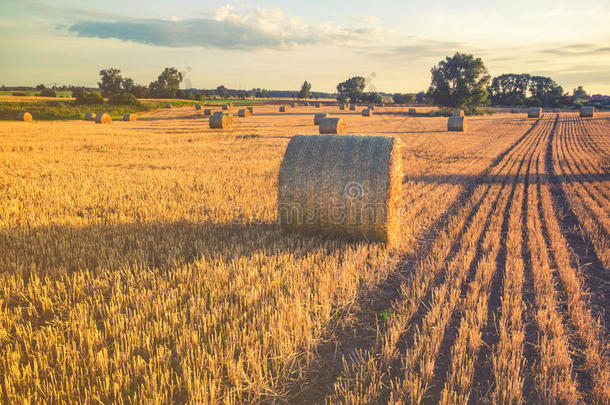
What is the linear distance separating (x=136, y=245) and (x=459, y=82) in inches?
2739

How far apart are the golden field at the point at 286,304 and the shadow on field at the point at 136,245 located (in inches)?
1.6

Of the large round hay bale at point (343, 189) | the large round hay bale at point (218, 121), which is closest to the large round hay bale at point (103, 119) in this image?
the large round hay bale at point (218, 121)

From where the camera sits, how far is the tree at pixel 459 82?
214 ft

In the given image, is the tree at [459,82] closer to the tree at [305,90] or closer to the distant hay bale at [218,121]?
the distant hay bale at [218,121]

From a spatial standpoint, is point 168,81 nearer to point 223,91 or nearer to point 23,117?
point 223,91

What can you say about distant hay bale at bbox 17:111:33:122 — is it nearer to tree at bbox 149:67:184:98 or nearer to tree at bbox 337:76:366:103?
tree at bbox 149:67:184:98

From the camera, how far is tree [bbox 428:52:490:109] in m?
65.3

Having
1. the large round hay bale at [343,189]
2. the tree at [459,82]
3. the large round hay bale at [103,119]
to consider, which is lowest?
the large round hay bale at [343,189]

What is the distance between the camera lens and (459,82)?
217 ft

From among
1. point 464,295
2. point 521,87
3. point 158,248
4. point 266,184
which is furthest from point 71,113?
point 521,87

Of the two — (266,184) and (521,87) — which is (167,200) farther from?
(521,87)

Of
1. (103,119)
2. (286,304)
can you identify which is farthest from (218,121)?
(286,304)

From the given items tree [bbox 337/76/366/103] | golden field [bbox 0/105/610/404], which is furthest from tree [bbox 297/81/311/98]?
golden field [bbox 0/105/610/404]

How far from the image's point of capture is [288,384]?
11.2 feet
